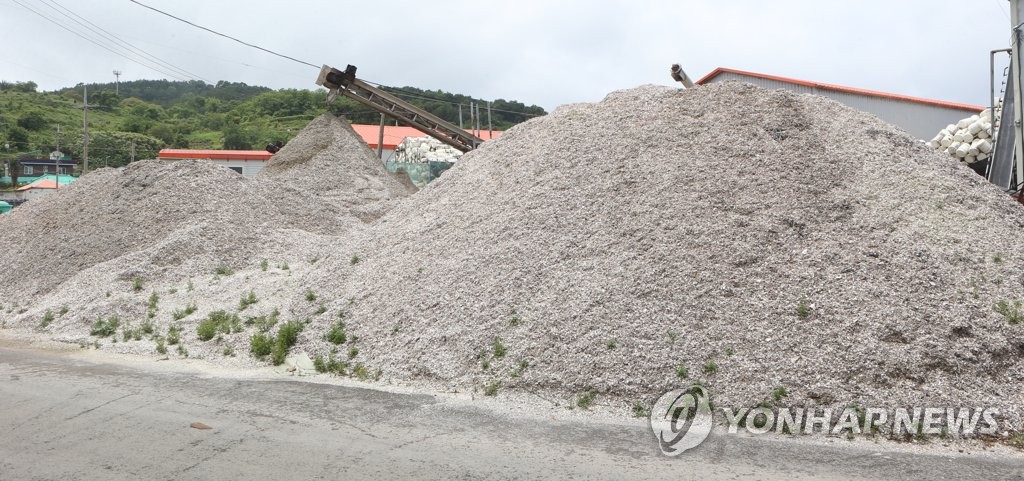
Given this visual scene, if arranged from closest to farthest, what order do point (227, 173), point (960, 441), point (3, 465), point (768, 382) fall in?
point (3, 465), point (960, 441), point (768, 382), point (227, 173)

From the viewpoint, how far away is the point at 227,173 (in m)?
18.5

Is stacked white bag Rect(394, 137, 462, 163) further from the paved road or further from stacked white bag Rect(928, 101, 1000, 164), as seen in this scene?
the paved road

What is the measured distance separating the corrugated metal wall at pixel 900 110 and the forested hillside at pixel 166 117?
109 feet

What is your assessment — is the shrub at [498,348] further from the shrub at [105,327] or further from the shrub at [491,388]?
the shrub at [105,327]

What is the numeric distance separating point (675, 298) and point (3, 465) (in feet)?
21.0

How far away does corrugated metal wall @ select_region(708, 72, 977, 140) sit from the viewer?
19.6 metres

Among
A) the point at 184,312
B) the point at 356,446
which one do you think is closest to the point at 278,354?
the point at 184,312

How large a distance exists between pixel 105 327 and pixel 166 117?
81962 millimetres

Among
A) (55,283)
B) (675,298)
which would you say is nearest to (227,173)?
(55,283)

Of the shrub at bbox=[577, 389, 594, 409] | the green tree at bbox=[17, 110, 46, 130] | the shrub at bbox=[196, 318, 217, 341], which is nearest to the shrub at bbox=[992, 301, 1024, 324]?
the shrub at bbox=[577, 389, 594, 409]

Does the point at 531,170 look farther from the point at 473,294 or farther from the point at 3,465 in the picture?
the point at 3,465

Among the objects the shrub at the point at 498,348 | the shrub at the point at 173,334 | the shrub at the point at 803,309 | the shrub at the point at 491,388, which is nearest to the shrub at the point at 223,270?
the shrub at the point at 173,334

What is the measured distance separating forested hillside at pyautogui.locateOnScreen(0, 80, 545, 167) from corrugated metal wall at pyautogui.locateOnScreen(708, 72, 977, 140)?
33.3 meters

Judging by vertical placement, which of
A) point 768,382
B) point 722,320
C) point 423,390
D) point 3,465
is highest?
point 722,320
